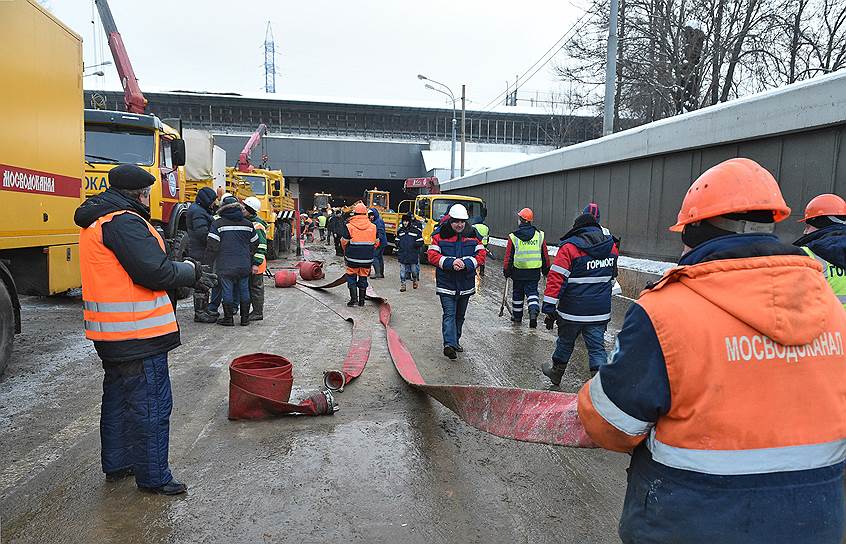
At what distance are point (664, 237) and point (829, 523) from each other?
9.97 metres

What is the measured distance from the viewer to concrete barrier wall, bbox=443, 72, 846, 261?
23.6 feet

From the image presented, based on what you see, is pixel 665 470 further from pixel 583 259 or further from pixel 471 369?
pixel 471 369

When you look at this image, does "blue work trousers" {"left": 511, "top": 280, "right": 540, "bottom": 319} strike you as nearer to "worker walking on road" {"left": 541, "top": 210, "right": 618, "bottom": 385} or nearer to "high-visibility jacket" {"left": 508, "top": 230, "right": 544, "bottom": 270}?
"high-visibility jacket" {"left": 508, "top": 230, "right": 544, "bottom": 270}

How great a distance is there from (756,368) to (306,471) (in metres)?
3.12

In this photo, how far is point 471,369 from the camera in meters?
6.48

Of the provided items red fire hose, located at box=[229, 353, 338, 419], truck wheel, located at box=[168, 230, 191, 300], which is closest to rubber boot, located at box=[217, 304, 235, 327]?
truck wheel, located at box=[168, 230, 191, 300]

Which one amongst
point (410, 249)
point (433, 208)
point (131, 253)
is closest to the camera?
point (131, 253)

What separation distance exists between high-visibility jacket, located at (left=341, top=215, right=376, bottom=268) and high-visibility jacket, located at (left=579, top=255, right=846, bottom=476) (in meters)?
8.60

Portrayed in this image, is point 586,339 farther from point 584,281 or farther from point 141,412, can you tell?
point 141,412

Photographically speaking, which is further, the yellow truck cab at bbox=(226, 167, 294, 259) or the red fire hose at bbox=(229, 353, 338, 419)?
the yellow truck cab at bbox=(226, 167, 294, 259)

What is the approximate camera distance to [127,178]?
3412mm

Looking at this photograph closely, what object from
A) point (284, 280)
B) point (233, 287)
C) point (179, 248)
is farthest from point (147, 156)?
point (284, 280)

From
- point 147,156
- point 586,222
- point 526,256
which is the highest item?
point 147,156

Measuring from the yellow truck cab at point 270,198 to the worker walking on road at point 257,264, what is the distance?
28.5 ft
